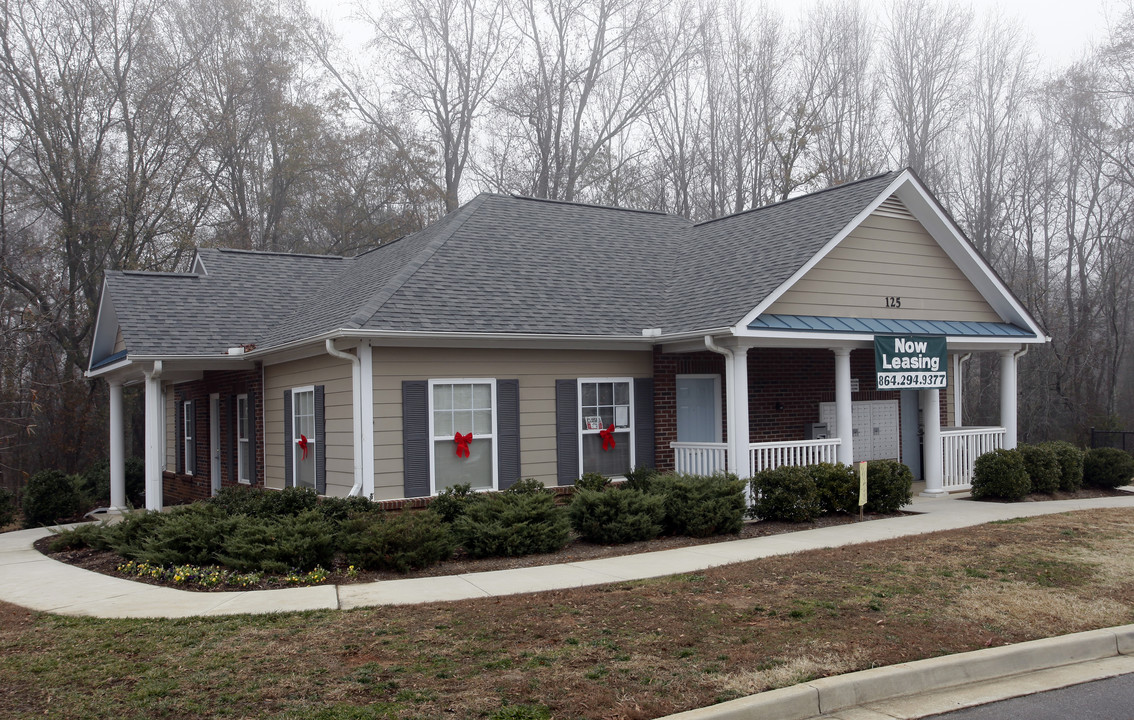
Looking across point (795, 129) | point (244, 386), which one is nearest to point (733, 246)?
point (244, 386)

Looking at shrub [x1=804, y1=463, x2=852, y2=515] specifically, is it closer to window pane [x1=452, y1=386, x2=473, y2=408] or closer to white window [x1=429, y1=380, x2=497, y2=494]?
white window [x1=429, y1=380, x2=497, y2=494]

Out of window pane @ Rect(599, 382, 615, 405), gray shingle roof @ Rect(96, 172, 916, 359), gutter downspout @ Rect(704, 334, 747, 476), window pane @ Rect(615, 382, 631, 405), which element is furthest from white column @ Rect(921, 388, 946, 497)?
window pane @ Rect(599, 382, 615, 405)

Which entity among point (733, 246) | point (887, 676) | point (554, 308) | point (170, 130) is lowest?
point (887, 676)

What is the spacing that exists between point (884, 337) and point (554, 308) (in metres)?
5.32

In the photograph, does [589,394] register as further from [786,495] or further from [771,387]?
[771,387]

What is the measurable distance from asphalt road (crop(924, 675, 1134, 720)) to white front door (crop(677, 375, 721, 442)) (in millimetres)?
9872

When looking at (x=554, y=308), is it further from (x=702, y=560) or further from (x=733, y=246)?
(x=702, y=560)

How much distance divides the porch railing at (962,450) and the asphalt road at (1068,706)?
35.3 ft

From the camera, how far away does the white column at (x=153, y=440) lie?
1639 cm

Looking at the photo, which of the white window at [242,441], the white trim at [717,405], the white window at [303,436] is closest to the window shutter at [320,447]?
the white window at [303,436]

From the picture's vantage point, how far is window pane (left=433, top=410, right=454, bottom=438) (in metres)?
13.7

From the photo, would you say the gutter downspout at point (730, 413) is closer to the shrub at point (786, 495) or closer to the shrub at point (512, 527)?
the shrub at point (786, 495)

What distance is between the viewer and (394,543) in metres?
10.4

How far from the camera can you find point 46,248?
2603cm
